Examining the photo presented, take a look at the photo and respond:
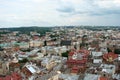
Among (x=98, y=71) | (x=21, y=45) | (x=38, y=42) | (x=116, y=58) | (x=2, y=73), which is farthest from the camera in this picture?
(x=38, y=42)

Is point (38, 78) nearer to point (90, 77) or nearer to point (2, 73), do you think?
point (90, 77)

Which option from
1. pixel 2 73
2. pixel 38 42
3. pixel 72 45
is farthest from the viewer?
pixel 38 42

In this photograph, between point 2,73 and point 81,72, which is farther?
point 2,73

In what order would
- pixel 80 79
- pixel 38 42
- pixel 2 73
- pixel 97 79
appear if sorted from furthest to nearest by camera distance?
1. pixel 38 42
2. pixel 2 73
3. pixel 80 79
4. pixel 97 79

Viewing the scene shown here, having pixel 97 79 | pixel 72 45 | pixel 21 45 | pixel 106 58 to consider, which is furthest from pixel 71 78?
pixel 21 45

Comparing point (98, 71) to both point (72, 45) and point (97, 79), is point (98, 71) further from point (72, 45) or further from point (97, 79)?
point (72, 45)

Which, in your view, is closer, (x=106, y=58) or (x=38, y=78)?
(x=38, y=78)

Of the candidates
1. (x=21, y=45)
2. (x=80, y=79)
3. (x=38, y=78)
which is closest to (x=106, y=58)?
(x=80, y=79)

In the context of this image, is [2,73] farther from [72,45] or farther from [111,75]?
[72,45]

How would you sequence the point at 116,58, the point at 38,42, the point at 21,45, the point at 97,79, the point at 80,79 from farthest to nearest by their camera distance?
the point at 38,42, the point at 21,45, the point at 116,58, the point at 80,79, the point at 97,79
